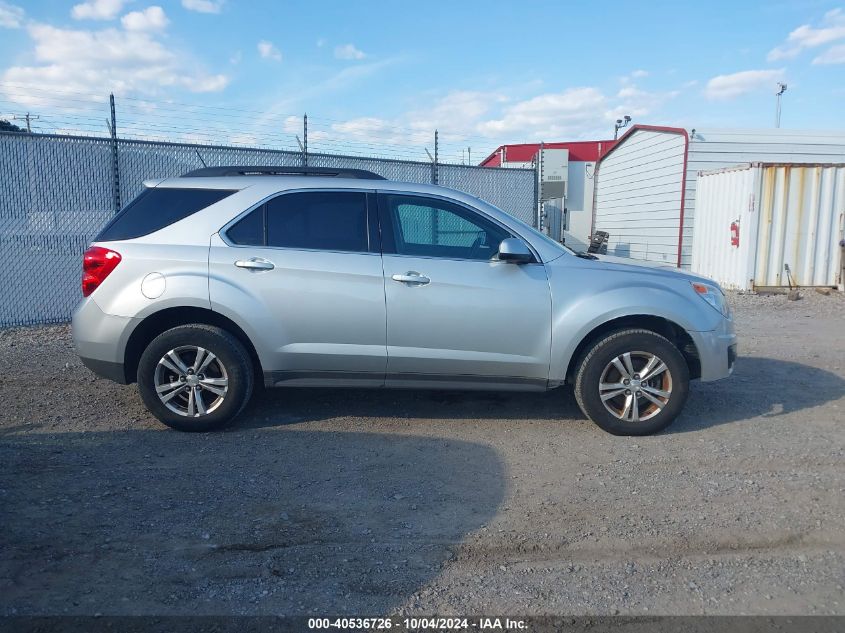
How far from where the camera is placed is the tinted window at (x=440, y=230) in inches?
201

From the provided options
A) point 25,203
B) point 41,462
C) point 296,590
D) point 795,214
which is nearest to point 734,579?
point 296,590

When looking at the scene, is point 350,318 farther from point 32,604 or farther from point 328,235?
point 32,604

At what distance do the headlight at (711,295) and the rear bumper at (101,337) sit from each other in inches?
162

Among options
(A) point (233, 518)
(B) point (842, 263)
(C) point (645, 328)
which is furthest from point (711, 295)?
(B) point (842, 263)

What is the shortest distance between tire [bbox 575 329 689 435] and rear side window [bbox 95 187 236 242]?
2.98 metres

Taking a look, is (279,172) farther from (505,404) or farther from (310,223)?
(505,404)

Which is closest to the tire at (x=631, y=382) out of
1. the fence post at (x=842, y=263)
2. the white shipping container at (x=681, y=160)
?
the fence post at (x=842, y=263)

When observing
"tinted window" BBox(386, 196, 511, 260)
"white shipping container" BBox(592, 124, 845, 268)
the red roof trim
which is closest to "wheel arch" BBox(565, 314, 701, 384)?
"tinted window" BBox(386, 196, 511, 260)

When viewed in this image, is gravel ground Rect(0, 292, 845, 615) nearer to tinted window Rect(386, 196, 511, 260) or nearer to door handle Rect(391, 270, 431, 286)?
door handle Rect(391, 270, 431, 286)

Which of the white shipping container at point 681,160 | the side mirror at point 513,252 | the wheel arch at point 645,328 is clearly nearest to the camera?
the side mirror at point 513,252

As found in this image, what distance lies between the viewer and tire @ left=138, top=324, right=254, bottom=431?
4898 millimetres

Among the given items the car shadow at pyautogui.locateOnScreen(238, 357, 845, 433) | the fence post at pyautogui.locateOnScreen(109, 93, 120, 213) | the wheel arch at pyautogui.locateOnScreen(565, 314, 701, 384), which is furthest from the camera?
the fence post at pyautogui.locateOnScreen(109, 93, 120, 213)

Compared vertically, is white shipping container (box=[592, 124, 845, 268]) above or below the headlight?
above

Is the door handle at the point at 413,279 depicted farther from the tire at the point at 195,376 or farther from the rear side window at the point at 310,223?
the tire at the point at 195,376
